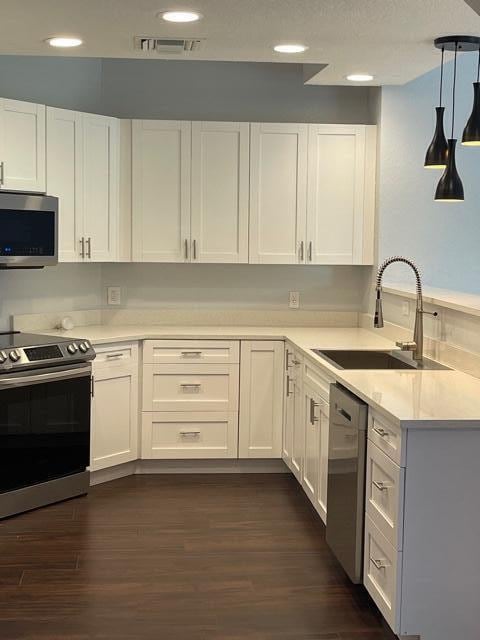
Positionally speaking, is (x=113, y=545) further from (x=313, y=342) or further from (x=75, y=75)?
(x=75, y=75)

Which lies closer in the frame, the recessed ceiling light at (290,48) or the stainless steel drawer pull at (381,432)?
the stainless steel drawer pull at (381,432)

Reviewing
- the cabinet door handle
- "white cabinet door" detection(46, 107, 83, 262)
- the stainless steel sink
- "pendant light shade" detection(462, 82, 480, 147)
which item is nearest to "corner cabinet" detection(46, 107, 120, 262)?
"white cabinet door" detection(46, 107, 83, 262)

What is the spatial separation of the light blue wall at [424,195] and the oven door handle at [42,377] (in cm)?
197

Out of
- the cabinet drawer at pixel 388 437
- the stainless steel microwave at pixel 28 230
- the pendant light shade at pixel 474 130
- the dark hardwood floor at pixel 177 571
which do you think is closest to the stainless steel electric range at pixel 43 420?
the dark hardwood floor at pixel 177 571

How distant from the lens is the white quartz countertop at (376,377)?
10.2ft

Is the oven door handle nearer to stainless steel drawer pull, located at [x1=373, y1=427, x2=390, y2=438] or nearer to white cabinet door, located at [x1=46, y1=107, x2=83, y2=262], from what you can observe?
white cabinet door, located at [x1=46, y1=107, x2=83, y2=262]

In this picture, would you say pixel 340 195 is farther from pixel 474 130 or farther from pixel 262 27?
pixel 262 27

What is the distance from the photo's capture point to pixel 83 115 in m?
5.30

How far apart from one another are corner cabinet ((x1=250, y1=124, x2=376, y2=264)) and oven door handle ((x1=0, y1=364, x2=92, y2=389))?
136 cm

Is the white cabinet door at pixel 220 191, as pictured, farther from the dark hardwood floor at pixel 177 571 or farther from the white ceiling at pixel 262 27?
the dark hardwood floor at pixel 177 571

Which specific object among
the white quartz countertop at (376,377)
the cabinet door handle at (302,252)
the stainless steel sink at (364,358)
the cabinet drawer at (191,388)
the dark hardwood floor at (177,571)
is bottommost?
the dark hardwood floor at (177,571)

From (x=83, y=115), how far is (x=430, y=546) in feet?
10.9

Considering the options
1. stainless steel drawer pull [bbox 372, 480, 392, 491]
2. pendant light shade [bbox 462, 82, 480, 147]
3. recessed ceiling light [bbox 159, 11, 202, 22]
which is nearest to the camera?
stainless steel drawer pull [bbox 372, 480, 392, 491]

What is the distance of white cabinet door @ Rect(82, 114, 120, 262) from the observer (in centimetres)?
536
